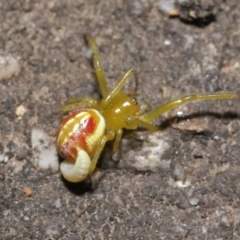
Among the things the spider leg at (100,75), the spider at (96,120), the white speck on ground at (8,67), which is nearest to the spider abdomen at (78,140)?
the spider at (96,120)

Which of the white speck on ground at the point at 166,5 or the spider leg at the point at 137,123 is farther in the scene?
the white speck on ground at the point at 166,5

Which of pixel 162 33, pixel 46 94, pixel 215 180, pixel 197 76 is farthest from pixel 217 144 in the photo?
pixel 46 94

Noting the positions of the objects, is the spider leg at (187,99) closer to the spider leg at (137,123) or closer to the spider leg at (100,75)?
the spider leg at (137,123)

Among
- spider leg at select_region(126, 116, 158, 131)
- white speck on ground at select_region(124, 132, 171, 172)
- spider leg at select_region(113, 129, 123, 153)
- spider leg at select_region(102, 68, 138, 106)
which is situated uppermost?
spider leg at select_region(102, 68, 138, 106)

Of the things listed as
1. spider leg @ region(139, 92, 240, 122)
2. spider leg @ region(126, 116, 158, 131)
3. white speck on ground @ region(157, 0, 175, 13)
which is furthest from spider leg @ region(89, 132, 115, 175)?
white speck on ground @ region(157, 0, 175, 13)

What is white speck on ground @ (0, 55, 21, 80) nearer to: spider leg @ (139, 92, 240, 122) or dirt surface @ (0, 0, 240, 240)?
dirt surface @ (0, 0, 240, 240)

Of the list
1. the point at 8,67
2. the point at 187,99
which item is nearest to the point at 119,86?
the point at 187,99
